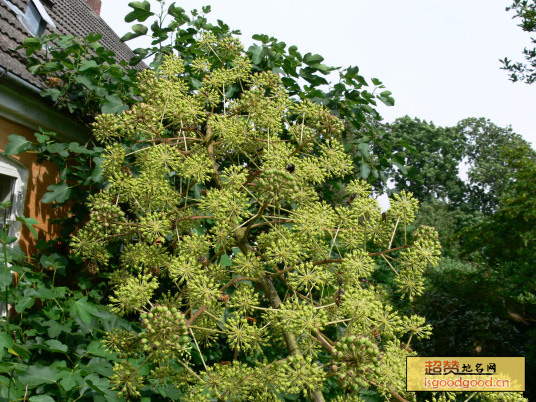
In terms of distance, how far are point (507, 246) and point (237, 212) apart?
25.0 ft

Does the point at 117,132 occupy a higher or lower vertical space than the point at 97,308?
higher

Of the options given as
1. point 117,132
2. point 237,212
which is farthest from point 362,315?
point 117,132

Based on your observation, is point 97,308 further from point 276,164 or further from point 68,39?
point 68,39

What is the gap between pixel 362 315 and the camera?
1.80 m

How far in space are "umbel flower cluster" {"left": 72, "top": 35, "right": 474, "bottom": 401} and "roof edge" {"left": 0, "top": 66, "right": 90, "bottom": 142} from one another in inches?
59.6

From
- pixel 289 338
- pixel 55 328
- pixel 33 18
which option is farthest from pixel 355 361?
pixel 33 18

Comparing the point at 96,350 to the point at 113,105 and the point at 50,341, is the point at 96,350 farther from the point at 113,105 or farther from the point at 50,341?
the point at 113,105

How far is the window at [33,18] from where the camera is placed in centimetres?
468

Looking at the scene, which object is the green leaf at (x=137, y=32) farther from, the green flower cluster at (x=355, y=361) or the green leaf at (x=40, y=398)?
the green flower cluster at (x=355, y=361)

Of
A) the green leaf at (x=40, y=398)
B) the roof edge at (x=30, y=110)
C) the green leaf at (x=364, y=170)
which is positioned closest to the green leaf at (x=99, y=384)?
the green leaf at (x=40, y=398)

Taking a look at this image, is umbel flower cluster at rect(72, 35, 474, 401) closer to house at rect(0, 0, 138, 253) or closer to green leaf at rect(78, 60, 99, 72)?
green leaf at rect(78, 60, 99, 72)

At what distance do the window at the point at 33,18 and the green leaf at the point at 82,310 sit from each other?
340 cm

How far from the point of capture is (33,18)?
16.6 feet

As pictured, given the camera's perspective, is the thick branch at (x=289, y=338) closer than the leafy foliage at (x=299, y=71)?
Yes
